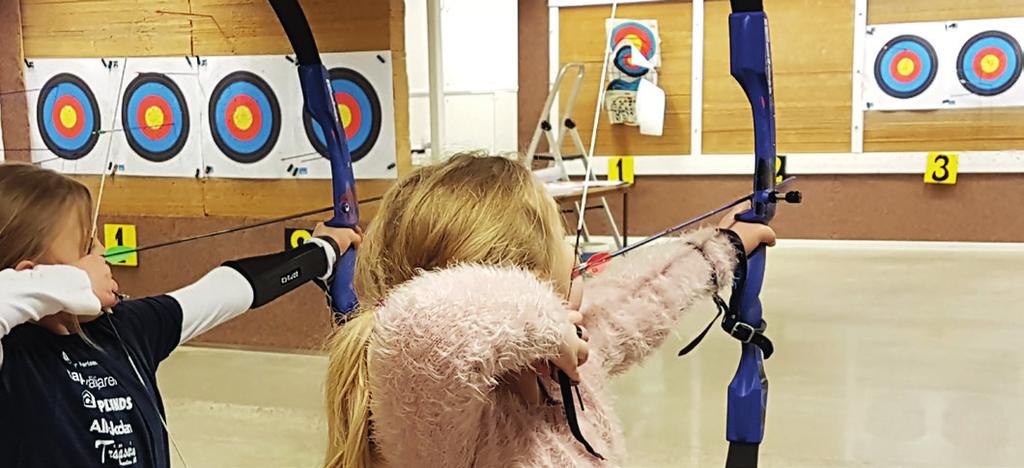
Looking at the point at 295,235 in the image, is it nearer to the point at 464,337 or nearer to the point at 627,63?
the point at 464,337

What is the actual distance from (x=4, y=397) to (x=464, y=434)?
0.45 meters

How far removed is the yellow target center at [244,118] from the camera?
229 centimetres

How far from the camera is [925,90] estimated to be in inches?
164

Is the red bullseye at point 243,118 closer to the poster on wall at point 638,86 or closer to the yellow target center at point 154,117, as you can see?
the yellow target center at point 154,117

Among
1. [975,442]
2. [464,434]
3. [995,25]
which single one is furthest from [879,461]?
[995,25]

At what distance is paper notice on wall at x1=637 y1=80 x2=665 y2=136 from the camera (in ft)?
13.9

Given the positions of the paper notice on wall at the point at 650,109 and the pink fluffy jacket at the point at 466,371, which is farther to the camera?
the paper notice on wall at the point at 650,109

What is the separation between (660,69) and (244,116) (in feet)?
8.39

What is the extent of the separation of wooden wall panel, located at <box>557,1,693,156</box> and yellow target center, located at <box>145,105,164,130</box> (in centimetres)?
247

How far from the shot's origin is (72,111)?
1319mm

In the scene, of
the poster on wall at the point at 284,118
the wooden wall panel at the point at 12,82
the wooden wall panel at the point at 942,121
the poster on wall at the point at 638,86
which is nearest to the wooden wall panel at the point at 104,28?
the wooden wall panel at the point at 12,82

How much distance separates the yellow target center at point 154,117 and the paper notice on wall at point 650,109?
249 cm

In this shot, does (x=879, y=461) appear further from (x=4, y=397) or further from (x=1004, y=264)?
(x=1004, y=264)

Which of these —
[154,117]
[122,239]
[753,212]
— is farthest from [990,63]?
[122,239]
